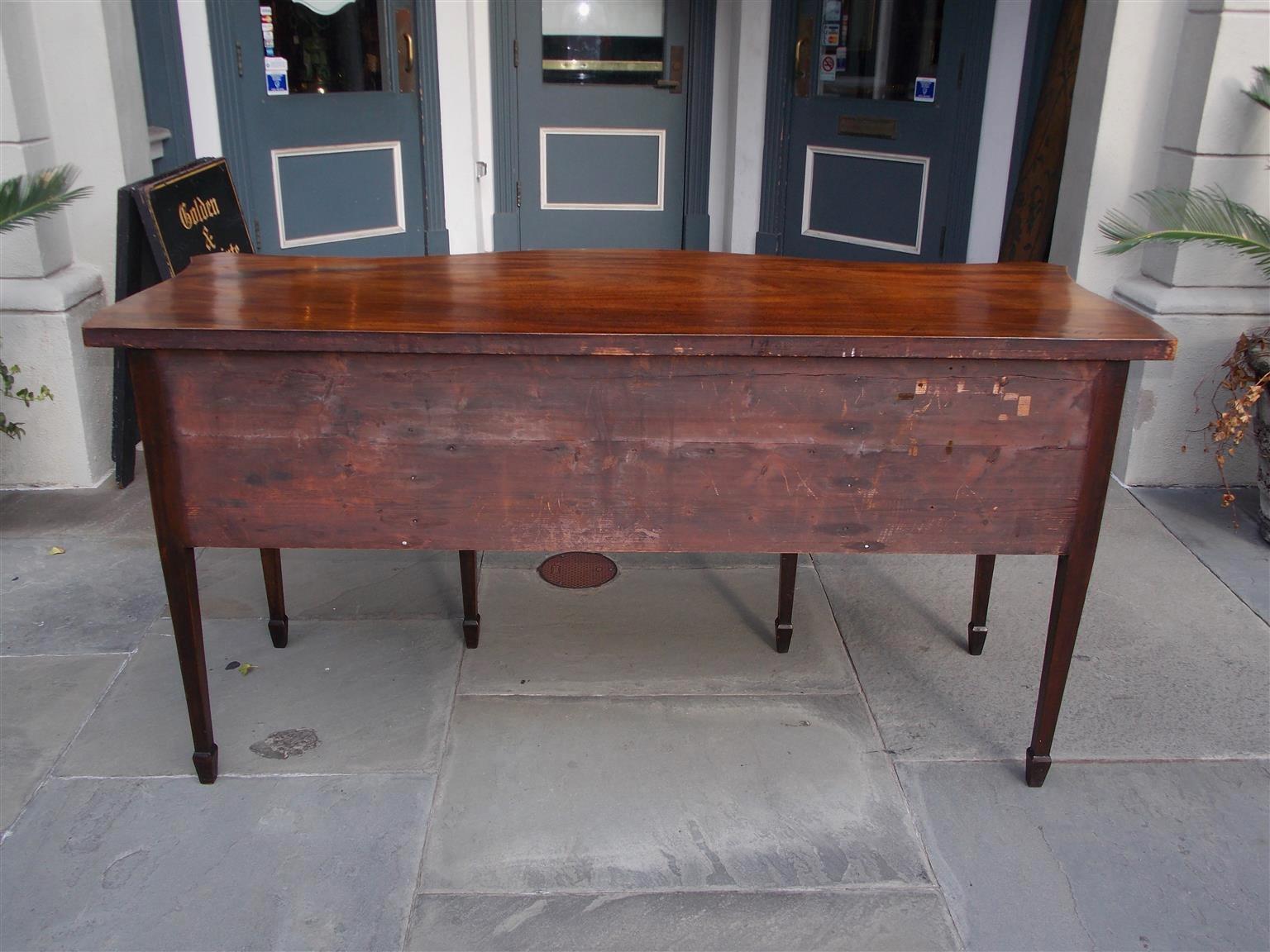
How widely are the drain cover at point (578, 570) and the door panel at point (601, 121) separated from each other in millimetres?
3347

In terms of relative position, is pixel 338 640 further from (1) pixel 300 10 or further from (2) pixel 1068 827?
(1) pixel 300 10

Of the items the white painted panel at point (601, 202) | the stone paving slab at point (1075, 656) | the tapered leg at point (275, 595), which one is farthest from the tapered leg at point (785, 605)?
the white painted panel at point (601, 202)

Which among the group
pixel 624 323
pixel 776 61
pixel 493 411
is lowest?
pixel 493 411

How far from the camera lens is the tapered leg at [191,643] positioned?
227cm

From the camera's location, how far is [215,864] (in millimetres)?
2250

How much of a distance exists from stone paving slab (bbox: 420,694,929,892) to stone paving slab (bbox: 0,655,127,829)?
93cm

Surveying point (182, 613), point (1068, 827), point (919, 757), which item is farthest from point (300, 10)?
point (1068, 827)

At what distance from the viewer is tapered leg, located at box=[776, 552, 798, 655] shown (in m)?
2.94

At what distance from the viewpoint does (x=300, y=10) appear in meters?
5.26

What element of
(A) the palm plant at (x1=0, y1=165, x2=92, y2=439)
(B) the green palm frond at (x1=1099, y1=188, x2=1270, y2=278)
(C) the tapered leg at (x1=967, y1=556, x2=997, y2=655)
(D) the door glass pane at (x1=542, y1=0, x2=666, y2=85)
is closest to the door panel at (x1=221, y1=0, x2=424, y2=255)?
(D) the door glass pane at (x1=542, y1=0, x2=666, y2=85)

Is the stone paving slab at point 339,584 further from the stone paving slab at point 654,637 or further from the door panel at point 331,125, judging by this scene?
the door panel at point 331,125

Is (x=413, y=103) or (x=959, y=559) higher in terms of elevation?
(x=413, y=103)

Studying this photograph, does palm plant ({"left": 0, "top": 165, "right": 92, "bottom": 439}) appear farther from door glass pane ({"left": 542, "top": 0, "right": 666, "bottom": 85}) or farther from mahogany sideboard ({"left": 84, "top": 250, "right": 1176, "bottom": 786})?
door glass pane ({"left": 542, "top": 0, "right": 666, "bottom": 85})

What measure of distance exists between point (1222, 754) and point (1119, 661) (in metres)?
0.43
